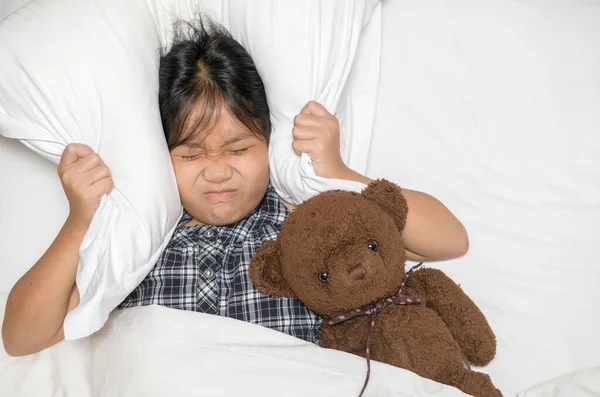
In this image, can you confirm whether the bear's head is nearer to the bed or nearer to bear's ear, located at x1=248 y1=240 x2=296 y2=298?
bear's ear, located at x1=248 y1=240 x2=296 y2=298

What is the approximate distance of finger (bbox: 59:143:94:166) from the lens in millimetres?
1080

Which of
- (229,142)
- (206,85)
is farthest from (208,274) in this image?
(206,85)

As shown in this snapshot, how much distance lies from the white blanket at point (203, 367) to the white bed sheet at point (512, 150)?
0.86ft

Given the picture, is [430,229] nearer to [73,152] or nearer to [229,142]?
[229,142]

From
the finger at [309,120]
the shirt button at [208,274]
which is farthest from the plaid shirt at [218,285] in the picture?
the finger at [309,120]

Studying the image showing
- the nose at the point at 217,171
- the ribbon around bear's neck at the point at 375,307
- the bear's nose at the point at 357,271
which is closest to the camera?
the bear's nose at the point at 357,271

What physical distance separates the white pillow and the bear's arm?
0.22m

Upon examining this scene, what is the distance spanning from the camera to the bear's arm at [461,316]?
1063 millimetres

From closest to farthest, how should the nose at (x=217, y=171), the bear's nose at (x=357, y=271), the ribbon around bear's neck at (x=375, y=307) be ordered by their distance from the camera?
the bear's nose at (x=357, y=271) < the ribbon around bear's neck at (x=375, y=307) < the nose at (x=217, y=171)

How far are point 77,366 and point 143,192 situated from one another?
1.04 ft

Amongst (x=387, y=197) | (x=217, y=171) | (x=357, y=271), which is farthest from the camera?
(x=217, y=171)

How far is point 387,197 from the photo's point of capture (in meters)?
1.02

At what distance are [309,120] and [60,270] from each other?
0.51 metres

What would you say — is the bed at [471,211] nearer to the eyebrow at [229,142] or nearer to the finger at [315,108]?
the finger at [315,108]
